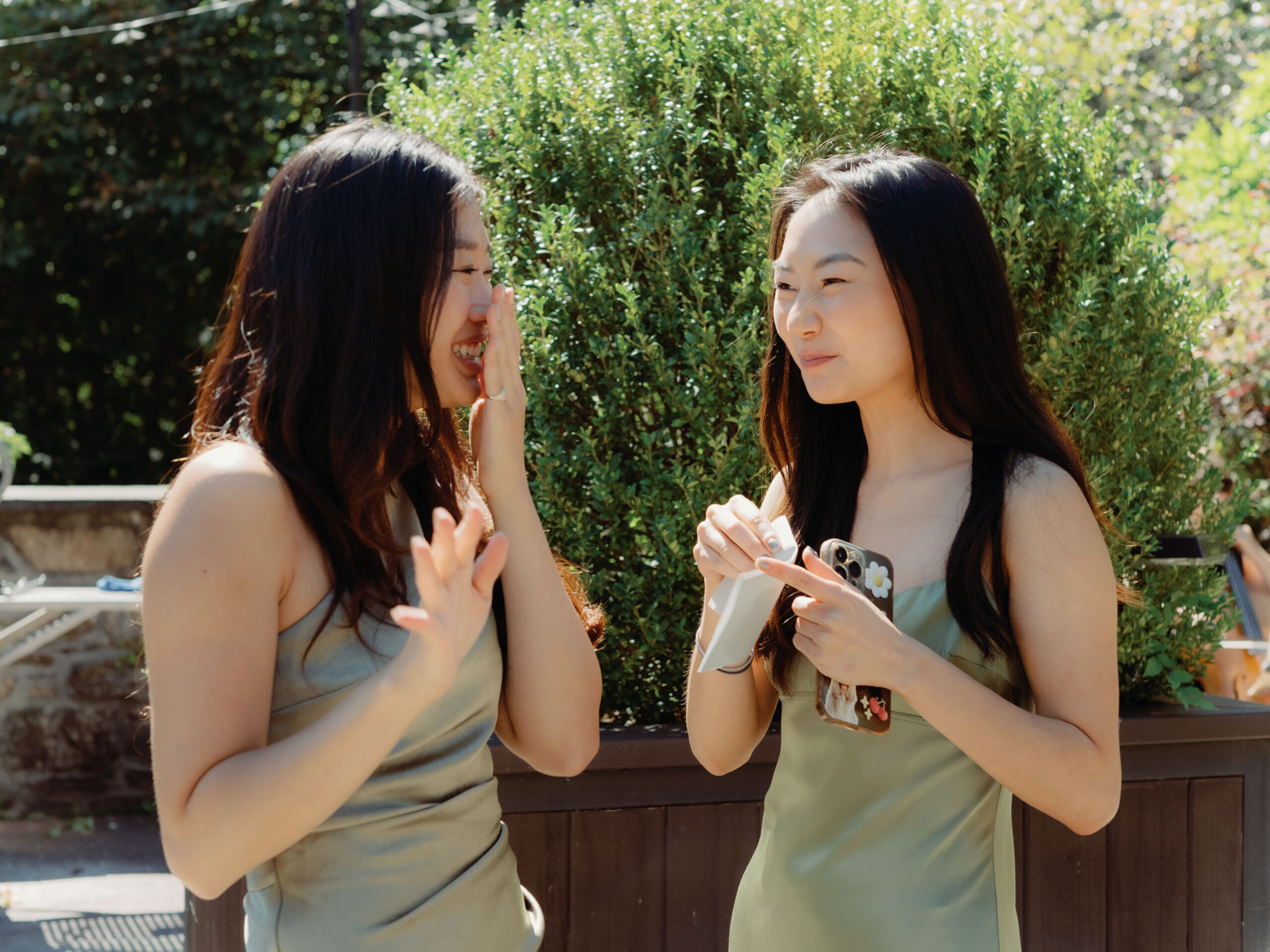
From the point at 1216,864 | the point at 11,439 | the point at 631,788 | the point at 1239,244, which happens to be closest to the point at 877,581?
the point at 631,788

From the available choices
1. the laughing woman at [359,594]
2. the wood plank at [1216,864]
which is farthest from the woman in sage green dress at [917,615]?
the wood plank at [1216,864]

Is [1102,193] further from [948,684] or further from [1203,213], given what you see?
[1203,213]

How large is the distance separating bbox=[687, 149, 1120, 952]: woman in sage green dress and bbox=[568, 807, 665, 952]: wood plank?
59 cm

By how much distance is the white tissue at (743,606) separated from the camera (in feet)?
4.66

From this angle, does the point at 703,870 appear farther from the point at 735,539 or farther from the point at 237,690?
the point at 237,690

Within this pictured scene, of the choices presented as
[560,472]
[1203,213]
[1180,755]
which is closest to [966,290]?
[560,472]

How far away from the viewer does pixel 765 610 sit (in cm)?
148

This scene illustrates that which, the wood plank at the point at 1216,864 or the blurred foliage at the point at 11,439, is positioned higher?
the blurred foliage at the point at 11,439

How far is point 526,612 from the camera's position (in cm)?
A: 162

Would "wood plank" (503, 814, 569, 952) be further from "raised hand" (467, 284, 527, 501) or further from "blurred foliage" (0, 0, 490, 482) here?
"blurred foliage" (0, 0, 490, 482)

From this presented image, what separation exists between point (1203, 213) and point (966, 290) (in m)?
5.96

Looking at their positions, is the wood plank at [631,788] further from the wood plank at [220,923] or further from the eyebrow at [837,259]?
the eyebrow at [837,259]

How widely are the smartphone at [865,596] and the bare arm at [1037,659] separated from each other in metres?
0.05

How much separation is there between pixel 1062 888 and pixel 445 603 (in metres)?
1.93
